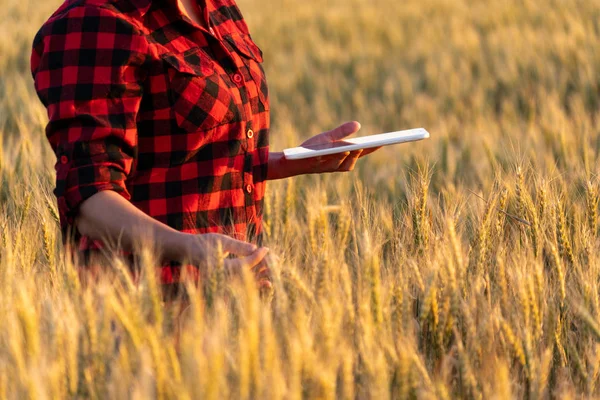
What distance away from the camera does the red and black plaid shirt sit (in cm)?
149

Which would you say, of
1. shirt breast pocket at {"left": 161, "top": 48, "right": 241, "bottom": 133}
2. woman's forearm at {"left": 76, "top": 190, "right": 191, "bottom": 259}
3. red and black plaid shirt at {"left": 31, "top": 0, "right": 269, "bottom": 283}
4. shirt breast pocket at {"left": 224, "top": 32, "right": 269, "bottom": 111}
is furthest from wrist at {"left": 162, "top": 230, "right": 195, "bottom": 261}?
shirt breast pocket at {"left": 224, "top": 32, "right": 269, "bottom": 111}

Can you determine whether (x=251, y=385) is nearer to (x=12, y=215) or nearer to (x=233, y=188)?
(x=233, y=188)

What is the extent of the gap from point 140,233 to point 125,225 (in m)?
0.03

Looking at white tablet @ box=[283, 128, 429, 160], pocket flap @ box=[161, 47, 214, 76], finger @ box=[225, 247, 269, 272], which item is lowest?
finger @ box=[225, 247, 269, 272]

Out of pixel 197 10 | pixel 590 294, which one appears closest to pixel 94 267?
pixel 197 10

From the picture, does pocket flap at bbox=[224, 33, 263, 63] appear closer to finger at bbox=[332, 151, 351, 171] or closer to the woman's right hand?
finger at bbox=[332, 151, 351, 171]

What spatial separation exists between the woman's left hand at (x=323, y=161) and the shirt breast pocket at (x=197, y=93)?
0.35m

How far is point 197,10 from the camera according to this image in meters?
1.78

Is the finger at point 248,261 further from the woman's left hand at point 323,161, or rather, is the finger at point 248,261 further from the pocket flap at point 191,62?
the woman's left hand at point 323,161

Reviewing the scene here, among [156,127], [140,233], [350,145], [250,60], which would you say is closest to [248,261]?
[140,233]

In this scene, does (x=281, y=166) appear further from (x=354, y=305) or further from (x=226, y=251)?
(x=226, y=251)

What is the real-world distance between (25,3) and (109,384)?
299 inches

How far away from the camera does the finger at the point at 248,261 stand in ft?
4.57

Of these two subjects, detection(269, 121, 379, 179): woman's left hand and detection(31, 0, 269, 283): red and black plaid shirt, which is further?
detection(269, 121, 379, 179): woman's left hand
